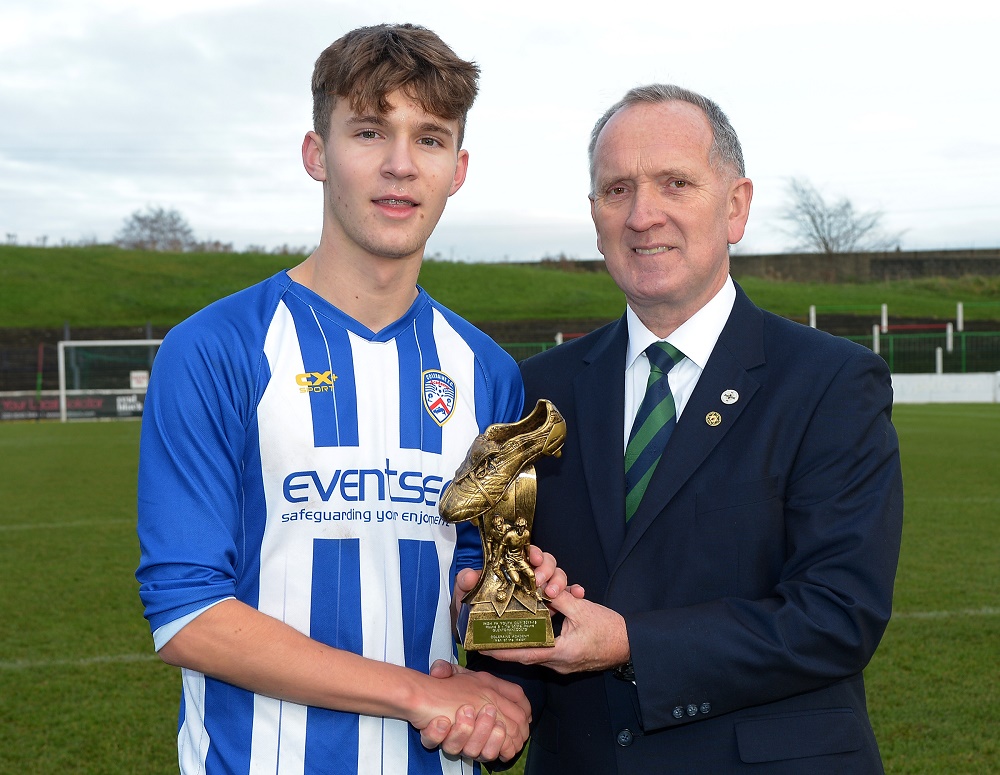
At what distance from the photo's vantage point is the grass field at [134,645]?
4152 millimetres

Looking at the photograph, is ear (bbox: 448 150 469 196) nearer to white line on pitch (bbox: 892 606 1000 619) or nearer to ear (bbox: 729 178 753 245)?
ear (bbox: 729 178 753 245)

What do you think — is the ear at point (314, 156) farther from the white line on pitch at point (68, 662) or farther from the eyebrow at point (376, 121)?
the white line on pitch at point (68, 662)

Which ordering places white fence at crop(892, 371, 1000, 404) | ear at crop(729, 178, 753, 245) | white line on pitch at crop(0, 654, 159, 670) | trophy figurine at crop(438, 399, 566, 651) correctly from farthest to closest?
white fence at crop(892, 371, 1000, 404)
white line on pitch at crop(0, 654, 159, 670)
ear at crop(729, 178, 753, 245)
trophy figurine at crop(438, 399, 566, 651)

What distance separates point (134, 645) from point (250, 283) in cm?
3697

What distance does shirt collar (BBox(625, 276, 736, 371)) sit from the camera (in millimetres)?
2326

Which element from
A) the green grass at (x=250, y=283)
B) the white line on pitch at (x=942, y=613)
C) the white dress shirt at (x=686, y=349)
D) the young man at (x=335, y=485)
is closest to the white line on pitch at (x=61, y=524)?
the white line on pitch at (x=942, y=613)

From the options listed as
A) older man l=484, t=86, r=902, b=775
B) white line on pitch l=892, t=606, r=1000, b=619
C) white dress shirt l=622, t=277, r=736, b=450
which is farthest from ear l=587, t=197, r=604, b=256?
white line on pitch l=892, t=606, r=1000, b=619

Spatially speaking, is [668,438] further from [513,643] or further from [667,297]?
[513,643]

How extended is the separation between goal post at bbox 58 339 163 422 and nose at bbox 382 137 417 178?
22205 mm

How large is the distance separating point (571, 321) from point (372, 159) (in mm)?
33156

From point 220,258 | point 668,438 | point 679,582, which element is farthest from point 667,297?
point 220,258

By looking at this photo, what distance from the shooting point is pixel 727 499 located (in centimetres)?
211

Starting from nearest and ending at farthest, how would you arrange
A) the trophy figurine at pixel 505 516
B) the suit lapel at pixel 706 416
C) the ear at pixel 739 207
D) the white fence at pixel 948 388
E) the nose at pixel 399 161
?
the trophy figurine at pixel 505 516, the nose at pixel 399 161, the suit lapel at pixel 706 416, the ear at pixel 739 207, the white fence at pixel 948 388

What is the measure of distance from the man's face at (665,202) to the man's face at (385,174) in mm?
455
